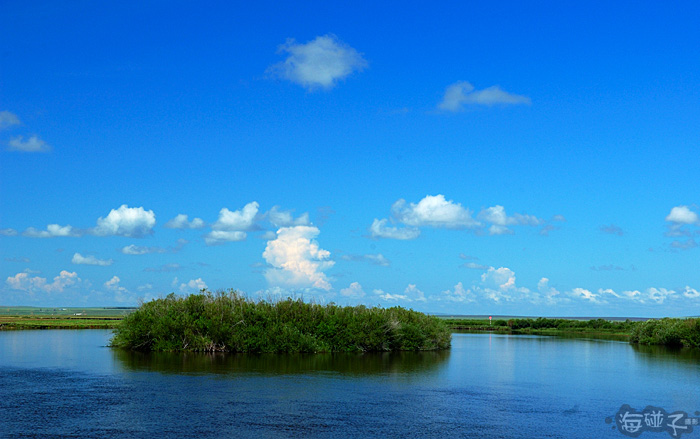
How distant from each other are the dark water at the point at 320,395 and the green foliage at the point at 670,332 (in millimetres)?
23860

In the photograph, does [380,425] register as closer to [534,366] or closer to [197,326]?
[534,366]

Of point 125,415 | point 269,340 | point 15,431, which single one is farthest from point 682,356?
point 15,431

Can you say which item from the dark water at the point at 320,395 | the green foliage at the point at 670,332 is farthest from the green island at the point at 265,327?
the green foliage at the point at 670,332

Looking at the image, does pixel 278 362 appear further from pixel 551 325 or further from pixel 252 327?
pixel 551 325

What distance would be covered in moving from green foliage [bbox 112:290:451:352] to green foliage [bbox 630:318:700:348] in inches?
1234

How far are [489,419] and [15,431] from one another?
45.8 feet

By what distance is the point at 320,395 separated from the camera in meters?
23.5

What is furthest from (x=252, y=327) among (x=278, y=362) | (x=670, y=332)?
(x=670, y=332)

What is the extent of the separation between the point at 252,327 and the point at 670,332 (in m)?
43.7

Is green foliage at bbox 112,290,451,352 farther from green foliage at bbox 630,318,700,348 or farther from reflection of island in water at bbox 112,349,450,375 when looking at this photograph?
Result: green foliage at bbox 630,318,700,348

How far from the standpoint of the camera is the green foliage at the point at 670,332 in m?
60.2

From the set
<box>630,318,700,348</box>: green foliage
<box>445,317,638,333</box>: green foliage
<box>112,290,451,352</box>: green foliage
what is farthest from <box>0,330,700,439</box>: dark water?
<box>445,317,638,333</box>: green foliage

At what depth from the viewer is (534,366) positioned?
123ft

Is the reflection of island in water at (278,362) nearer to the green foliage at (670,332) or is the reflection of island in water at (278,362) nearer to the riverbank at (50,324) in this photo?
the riverbank at (50,324)
